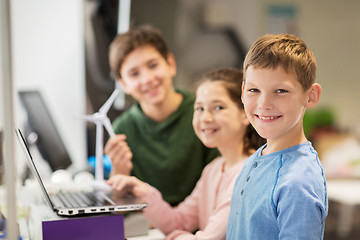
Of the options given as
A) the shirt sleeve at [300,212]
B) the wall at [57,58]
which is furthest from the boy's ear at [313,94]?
the wall at [57,58]

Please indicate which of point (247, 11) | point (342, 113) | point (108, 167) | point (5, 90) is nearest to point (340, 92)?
point (342, 113)

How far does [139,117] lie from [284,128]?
2.47 feet

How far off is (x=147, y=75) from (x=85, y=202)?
518 mm

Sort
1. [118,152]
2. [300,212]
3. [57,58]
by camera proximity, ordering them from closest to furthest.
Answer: [300,212]
[118,152]
[57,58]

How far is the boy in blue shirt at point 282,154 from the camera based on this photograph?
0.65m

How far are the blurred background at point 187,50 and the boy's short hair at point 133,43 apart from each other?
56cm

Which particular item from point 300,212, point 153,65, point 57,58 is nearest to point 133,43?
point 153,65

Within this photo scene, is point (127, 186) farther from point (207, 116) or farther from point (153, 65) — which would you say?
point (153, 65)

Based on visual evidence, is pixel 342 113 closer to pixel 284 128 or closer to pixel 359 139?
pixel 359 139

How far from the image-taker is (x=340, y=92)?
357 centimetres

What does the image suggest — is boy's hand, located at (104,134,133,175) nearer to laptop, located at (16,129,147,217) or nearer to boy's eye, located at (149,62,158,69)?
laptop, located at (16,129,147,217)

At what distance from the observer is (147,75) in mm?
1317

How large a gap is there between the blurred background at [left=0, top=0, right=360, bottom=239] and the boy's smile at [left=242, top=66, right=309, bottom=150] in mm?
1212

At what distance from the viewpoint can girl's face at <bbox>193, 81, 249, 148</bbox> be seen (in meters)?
1.00
